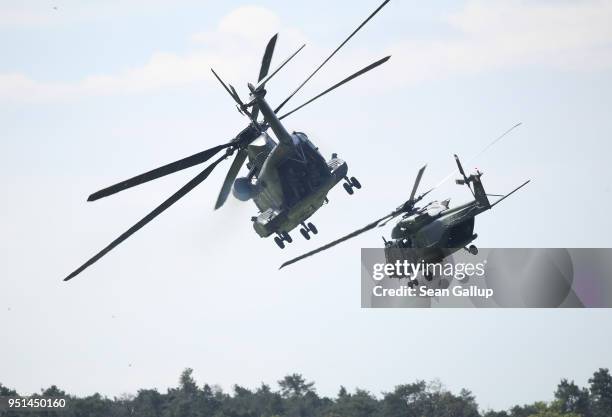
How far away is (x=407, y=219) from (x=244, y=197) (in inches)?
367

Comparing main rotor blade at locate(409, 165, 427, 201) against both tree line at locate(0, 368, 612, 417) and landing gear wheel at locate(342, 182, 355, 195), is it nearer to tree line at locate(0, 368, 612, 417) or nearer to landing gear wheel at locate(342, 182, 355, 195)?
landing gear wheel at locate(342, 182, 355, 195)

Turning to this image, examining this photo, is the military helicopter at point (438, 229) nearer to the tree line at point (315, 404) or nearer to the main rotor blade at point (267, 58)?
the main rotor blade at point (267, 58)

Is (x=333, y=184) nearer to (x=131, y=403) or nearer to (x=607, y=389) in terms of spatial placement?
(x=607, y=389)

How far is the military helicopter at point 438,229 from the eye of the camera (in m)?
68.4

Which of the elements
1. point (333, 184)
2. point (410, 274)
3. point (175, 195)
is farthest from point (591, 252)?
point (175, 195)

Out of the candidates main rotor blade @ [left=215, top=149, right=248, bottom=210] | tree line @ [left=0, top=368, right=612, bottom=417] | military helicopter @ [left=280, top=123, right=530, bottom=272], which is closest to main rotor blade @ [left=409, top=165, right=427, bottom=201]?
military helicopter @ [left=280, top=123, right=530, bottom=272]

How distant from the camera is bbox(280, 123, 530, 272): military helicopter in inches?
2694

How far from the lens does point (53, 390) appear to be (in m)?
160

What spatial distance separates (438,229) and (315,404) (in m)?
110

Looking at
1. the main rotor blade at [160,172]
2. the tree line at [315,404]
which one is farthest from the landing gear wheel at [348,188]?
the tree line at [315,404]

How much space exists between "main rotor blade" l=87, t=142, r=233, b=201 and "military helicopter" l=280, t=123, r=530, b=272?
993cm

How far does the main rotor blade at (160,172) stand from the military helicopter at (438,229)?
9.93 m

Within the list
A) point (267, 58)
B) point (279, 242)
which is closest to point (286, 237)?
point (279, 242)

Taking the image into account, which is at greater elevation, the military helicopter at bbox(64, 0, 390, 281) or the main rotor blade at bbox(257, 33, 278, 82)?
the main rotor blade at bbox(257, 33, 278, 82)
